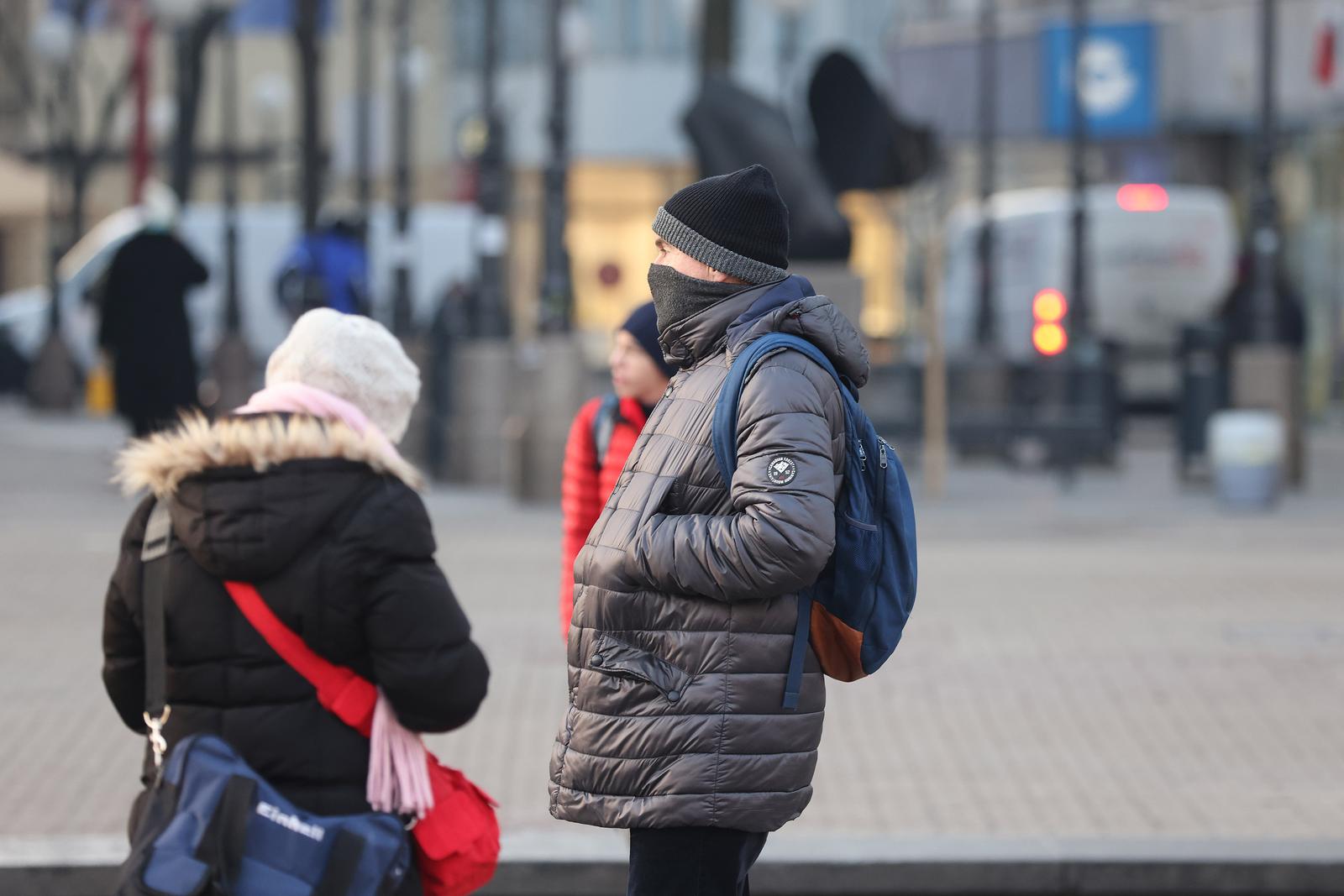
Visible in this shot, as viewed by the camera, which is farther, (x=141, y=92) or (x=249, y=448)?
(x=141, y=92)

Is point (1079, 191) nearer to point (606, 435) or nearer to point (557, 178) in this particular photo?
point (557, 178)

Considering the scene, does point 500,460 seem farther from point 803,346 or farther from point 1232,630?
point 803,346

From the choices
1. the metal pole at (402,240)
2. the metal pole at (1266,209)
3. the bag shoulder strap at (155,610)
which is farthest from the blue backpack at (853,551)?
the metal pole at (402,240)

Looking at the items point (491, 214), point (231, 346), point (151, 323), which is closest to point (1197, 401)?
point (491, 214)

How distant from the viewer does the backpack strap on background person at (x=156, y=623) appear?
4031mm

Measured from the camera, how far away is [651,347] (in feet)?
19.1

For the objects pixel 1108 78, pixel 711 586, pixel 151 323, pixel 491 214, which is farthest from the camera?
pixel 1108 78

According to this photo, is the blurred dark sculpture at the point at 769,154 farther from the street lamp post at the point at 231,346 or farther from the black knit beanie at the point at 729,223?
the black knit beanie at the point at 729,223

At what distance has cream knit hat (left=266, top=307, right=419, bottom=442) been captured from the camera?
4230 mm

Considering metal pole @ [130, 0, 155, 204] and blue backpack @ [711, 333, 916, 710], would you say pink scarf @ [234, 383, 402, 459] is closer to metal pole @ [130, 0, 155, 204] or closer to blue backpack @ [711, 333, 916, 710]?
blue backpack @ [711, 333, 916, 710]

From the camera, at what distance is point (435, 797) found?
412 centimetres

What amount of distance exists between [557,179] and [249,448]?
14228 mm

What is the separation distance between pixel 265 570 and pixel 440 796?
0.53 m

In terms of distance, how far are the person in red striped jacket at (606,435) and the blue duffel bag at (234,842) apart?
2.03 metres
